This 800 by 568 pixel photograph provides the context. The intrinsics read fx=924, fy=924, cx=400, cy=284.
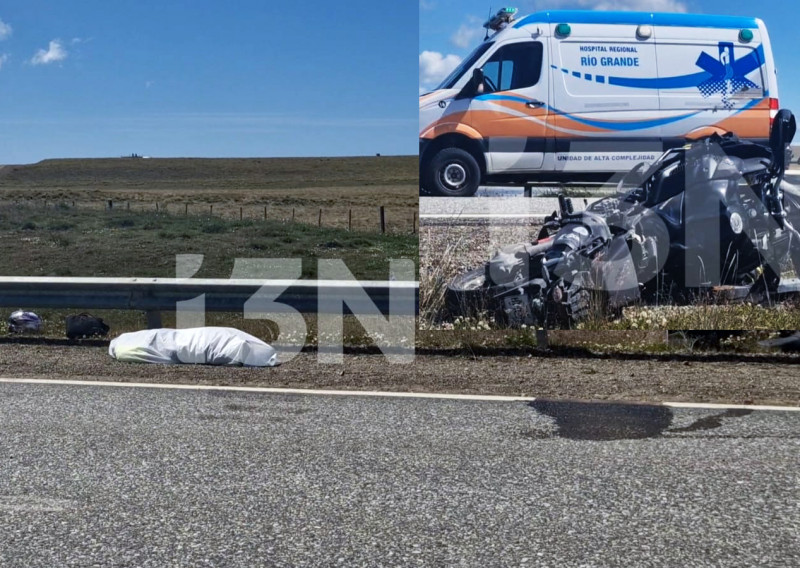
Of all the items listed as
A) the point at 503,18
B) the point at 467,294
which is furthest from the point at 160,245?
the point at 503,18

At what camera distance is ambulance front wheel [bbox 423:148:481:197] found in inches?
344

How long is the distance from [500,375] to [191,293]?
11.9 ft

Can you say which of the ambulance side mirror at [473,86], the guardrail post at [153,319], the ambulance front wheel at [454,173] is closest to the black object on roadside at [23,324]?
the guardrail post at [153,319]

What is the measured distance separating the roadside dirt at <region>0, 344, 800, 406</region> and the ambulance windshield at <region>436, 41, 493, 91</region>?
2.59m

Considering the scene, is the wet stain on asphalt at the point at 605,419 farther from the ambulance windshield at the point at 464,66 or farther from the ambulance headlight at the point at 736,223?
the ambulance windshield at the point at 464,66

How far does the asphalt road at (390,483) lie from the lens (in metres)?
3.93

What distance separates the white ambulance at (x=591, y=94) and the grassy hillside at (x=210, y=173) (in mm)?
58976

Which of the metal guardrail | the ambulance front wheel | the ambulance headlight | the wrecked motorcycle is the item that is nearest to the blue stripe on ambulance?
the wrecked motorcycle

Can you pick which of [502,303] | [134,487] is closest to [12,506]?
[134,487]

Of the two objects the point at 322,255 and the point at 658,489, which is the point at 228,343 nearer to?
the point at 658,489

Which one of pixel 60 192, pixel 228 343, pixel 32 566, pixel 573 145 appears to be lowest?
pixel 32 566

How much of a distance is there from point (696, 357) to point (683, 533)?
4.84m

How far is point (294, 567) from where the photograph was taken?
374 centimetres

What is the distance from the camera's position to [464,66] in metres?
8.64
